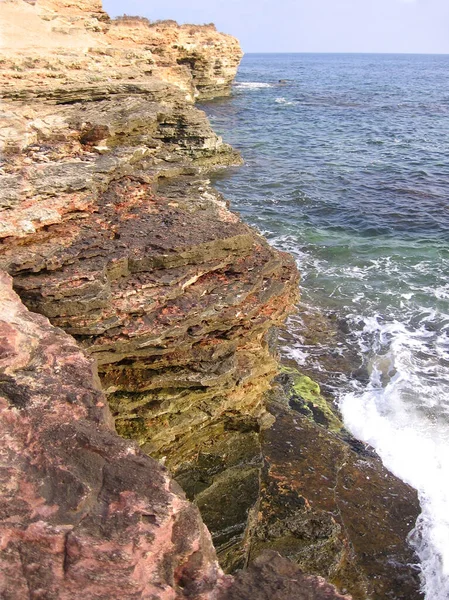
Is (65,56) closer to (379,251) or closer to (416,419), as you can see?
(379,251)

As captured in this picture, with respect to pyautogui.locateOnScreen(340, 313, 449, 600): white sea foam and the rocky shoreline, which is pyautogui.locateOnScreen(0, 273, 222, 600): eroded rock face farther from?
pyautogui.locateOnScreen(340, 313, 449, 600): white sea foam

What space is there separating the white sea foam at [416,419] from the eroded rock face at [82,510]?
6307mm

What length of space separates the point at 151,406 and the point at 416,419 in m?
6.77

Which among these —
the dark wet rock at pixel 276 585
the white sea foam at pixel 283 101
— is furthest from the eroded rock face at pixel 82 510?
the white sea foam at pixel 283 101

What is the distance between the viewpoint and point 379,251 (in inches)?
829

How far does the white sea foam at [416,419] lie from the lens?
9.48m

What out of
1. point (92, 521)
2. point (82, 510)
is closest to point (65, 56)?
point (82, 510)

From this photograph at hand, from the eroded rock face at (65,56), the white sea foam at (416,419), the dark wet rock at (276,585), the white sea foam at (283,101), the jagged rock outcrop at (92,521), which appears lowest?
the white sea foam at (416,419)

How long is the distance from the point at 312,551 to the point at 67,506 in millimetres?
5745

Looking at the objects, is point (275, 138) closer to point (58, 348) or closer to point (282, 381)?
point (282, 381)

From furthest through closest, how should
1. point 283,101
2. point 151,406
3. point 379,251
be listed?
point 283,101
point 379,251
point 151,406

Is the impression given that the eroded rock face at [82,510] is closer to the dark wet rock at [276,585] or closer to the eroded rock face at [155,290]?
the dark wet rock at [276,585]

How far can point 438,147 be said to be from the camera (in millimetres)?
36188

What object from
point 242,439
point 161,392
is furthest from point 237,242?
point 242,439
